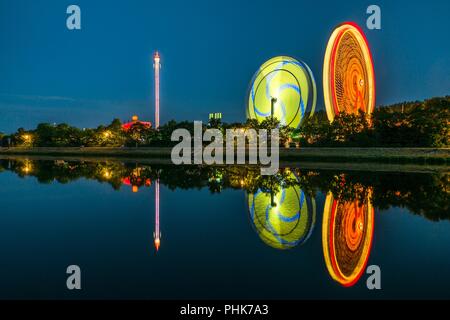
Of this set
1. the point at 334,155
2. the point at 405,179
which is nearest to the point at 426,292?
the point at 405,179

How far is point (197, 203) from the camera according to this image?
38.2ft

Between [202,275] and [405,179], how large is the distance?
44.3ft

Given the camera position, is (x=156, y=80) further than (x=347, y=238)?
Yes

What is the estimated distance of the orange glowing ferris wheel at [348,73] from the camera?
29922 mm

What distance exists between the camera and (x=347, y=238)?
724 centimetres

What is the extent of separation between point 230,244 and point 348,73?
2863cm

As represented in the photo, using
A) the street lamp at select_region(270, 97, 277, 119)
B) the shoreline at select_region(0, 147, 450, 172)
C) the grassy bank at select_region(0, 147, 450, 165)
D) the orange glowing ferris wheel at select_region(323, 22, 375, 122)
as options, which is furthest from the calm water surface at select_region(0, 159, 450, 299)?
the street lamp at select_region(270, 97, 277, 119)

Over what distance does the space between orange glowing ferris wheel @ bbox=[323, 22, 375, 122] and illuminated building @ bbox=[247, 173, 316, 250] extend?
1873 centimetres

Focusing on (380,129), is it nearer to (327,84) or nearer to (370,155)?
(370,155)

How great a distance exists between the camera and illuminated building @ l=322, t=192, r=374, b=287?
5.69m

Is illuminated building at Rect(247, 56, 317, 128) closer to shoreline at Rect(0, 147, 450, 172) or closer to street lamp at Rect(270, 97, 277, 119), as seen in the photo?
street lamp at Rect(270, 97, 277, 119)

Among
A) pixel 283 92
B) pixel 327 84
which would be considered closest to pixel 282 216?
pixel 327 84
